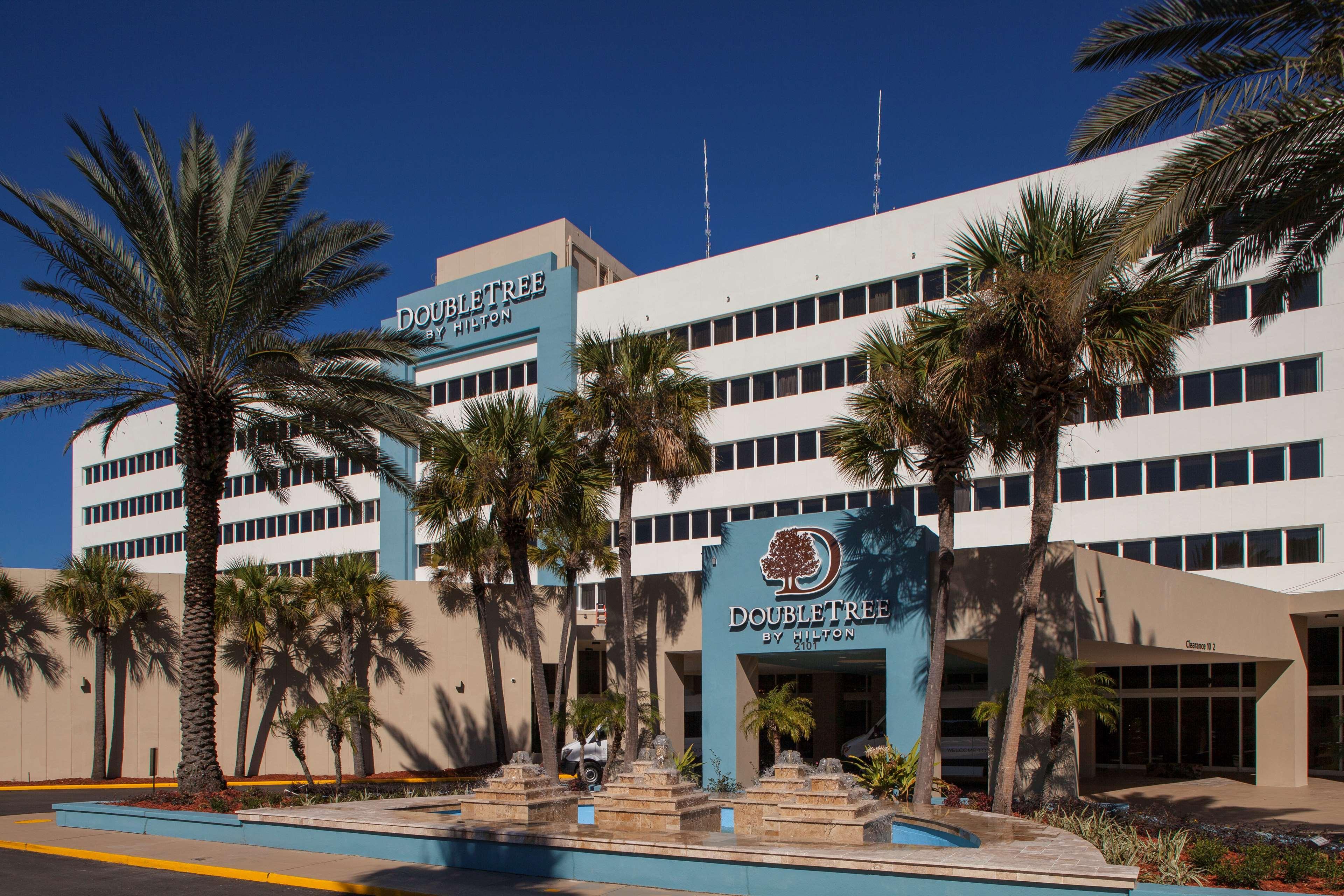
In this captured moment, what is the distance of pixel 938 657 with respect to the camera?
19922 millimetres

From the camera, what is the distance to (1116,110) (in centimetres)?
1402

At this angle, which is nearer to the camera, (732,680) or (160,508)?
(732,680)

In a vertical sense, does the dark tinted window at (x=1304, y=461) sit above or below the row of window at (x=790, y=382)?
below

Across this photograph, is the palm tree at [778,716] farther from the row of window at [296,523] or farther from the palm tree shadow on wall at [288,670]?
the row of window at [296,523]

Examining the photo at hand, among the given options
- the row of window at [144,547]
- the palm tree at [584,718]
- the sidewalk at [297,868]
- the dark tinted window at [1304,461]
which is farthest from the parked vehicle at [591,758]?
the row of window at [144,547]

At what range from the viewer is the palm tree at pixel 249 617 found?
2956 centimetres

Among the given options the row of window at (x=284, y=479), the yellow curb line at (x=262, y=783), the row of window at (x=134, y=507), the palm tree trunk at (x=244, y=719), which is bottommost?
the yellow curb line at (x=262, y=783)

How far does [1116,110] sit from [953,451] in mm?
7233

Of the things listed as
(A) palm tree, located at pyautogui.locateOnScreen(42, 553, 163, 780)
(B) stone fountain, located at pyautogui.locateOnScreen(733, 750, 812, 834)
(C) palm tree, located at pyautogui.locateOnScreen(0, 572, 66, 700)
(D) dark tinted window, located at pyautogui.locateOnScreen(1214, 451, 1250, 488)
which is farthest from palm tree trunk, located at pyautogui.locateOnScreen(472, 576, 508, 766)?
(D) dark tinted window, located at pyautogui.locateOnScreen(1214, 451, 1250, 488)

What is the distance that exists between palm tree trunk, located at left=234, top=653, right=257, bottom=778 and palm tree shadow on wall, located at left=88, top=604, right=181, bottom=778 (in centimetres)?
180

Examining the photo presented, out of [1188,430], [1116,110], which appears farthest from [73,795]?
[1188,430]

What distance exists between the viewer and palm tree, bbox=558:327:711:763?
2441 cm

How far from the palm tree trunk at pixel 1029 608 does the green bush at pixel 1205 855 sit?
204 inches

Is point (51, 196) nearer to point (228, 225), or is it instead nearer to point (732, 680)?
point (228, 225)
